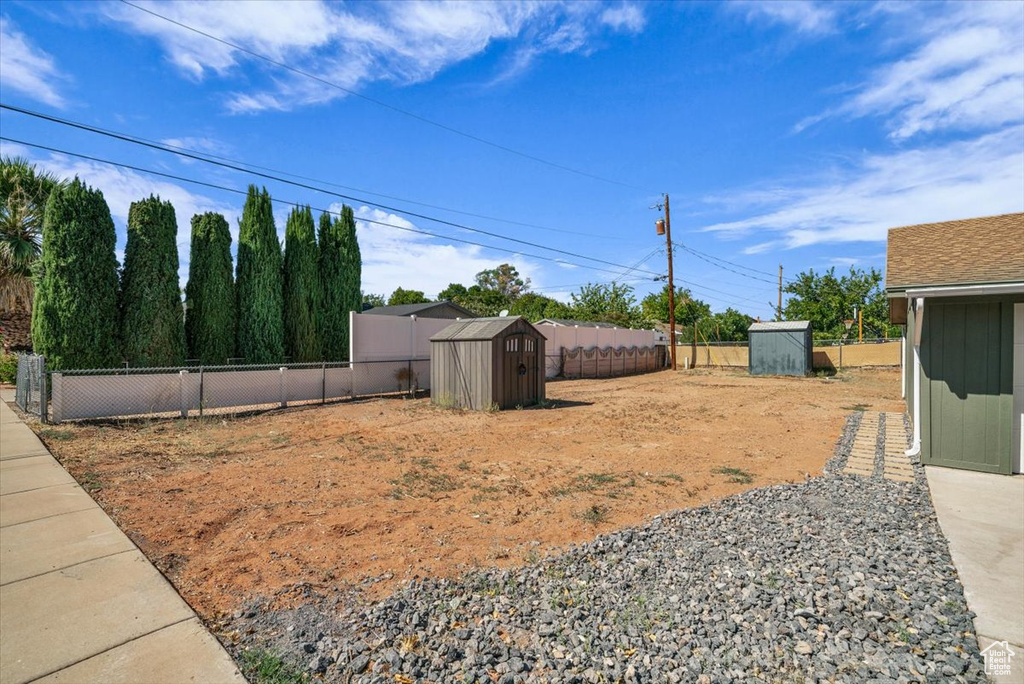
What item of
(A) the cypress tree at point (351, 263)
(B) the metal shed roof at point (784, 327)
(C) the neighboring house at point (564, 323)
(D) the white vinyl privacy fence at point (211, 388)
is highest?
(A) the cypress tree at point (351, 263)

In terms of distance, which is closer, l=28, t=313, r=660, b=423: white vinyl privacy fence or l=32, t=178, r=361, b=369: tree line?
l=28, t=313, r=660, b=423: white vinyl privacy fence

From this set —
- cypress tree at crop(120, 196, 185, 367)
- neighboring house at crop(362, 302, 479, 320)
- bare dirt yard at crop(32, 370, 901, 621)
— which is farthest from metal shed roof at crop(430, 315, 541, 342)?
neighboring house at crop(362, 302, 479, 320)

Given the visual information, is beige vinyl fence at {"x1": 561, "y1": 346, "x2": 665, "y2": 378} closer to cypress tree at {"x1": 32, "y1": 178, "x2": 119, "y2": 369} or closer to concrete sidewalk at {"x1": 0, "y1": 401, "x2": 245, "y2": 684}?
cypress tree at {"x1": 32, "y1": 178, "x2": 119, "y2": 369}

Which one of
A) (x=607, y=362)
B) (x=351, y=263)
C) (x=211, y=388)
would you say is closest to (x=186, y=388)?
(x=211, y=388)

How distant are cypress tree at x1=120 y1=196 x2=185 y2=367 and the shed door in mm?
9913

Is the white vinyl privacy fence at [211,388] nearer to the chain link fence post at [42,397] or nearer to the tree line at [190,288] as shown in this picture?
the chain link fence post at [42,397]

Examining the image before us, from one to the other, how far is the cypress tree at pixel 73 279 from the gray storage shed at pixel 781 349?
84.3 ft

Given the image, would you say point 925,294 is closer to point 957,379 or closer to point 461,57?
point 957,379

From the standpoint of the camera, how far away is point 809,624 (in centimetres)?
274

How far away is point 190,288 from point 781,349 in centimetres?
2480

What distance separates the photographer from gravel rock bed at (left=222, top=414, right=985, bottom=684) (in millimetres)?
2389

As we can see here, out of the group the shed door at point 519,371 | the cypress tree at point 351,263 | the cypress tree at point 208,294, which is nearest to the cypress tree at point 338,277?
the cypress tree at point 351,263

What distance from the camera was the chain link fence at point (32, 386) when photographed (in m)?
9.17

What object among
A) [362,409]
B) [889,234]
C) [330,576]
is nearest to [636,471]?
[330,576]
